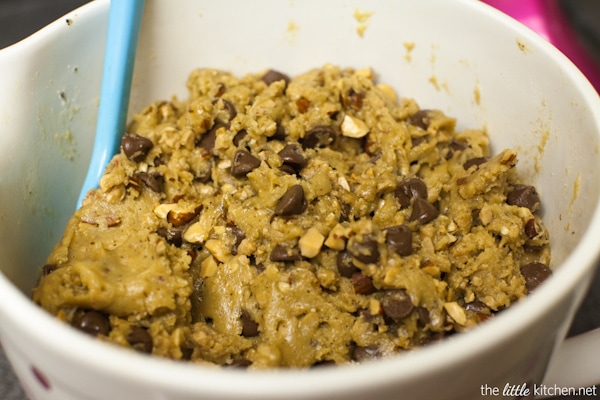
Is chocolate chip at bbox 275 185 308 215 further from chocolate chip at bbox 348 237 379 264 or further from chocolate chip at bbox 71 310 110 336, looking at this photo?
chocolate chip at bbox 71 310 110 336

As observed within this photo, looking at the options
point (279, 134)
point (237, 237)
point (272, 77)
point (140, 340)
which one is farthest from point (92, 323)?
point (272, 77)

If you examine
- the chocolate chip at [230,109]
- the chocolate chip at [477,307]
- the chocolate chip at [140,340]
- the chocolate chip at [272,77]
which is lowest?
the chocolate chip at [140,340]

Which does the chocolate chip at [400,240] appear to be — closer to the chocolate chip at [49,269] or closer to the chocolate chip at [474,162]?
the chocolate chip at [474,162]

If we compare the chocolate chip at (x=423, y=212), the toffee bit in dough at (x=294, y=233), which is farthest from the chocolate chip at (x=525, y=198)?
the chocolate chip at (x=423, y=212)

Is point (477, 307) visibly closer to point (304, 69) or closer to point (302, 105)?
point (302, 105)

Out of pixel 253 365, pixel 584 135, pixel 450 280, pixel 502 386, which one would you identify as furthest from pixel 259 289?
pixel 584 135
